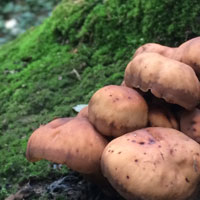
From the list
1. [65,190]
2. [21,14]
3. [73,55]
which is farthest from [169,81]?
[21,14]

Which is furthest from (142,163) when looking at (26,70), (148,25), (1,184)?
(26,70)

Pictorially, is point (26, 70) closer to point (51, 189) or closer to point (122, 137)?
point (51, 189)

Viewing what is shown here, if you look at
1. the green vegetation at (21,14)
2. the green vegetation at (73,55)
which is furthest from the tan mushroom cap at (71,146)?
the green vegetation at (21,14)

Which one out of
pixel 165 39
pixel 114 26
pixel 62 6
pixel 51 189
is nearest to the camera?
pixel 51 189

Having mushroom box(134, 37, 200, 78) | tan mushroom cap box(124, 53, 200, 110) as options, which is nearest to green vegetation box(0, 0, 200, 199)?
mushroom box(134, 37, 200, 78)

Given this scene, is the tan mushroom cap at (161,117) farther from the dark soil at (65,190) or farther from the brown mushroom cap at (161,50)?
the dark soil at (65,190)

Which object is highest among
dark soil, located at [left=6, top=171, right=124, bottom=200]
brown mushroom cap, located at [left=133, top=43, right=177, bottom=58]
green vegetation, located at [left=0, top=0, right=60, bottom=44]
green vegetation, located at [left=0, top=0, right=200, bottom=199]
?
brown mushroom cap, located at [left=133, top=43, right=177, bottom=58]

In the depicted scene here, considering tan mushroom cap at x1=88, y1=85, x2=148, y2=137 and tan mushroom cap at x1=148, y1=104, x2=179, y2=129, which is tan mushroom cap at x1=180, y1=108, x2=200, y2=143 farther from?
tan mushroom cap at x1=88, y1=85, x2=148, y2=137
